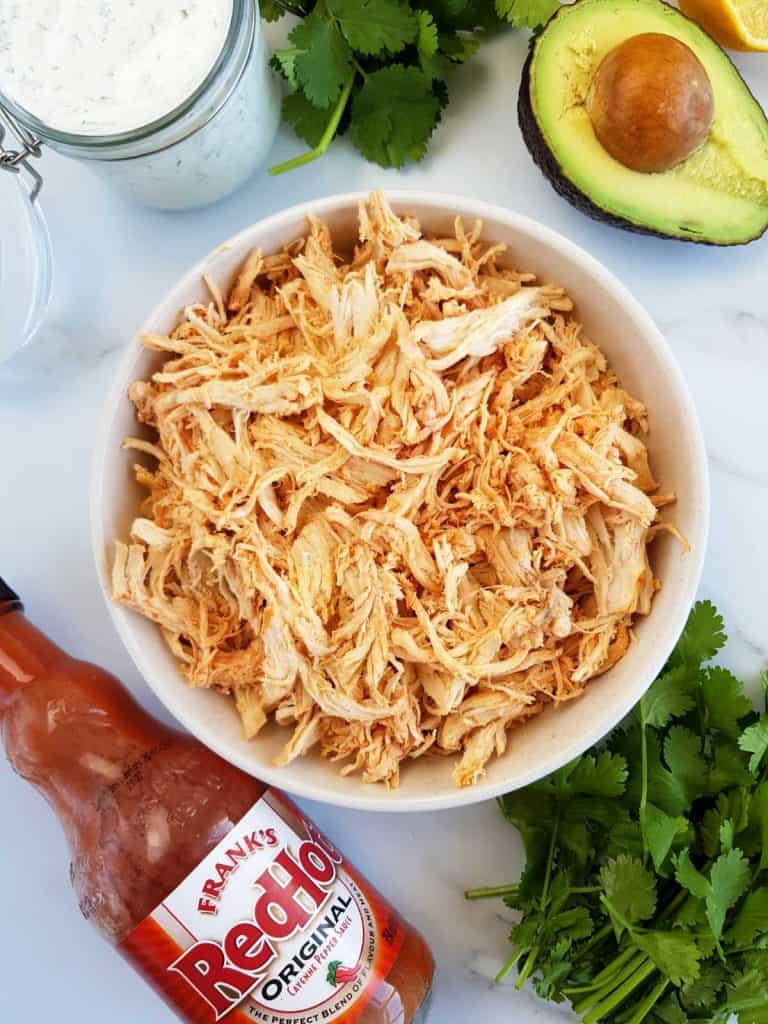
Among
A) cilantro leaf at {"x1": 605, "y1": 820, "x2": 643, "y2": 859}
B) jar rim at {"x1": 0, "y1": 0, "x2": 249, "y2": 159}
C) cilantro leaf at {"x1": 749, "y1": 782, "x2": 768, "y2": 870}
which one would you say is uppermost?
jar rim at {"x1": 0, "y1": 0, "x2": 249, "y2": 159}

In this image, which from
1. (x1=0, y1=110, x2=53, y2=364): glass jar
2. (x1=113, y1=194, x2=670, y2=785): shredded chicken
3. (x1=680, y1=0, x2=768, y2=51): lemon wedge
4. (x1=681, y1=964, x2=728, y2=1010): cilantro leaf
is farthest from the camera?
(x1=0, y1=110, x2=53, y2=364): glass jar

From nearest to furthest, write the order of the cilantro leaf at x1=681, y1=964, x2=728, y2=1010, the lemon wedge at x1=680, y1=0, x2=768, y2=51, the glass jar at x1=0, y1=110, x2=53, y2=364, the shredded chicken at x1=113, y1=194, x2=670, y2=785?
the shredded chicken at x1=113, y1=194, x2=670, y2=785
the cilantro leaf at x1=681, y1=964, x2=728, y2=1010
the lemon wedge at x1=680, y1=0, x2=768, y2=51
the glass jar at x1=0, y1=110, x2=53, y2=364

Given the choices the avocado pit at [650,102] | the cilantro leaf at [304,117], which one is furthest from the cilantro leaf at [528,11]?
the cilantro leaf at [304,117]

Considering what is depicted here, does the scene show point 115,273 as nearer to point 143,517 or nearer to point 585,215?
point 143,517

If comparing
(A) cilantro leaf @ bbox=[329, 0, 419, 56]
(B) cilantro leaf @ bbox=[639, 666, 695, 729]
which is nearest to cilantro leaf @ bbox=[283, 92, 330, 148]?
(A) cilantro leaf @ bbox=[329, 0, 419, 56]

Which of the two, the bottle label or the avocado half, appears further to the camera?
the avocado half

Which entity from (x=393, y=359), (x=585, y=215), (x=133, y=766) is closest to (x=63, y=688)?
(x=133, y=766)

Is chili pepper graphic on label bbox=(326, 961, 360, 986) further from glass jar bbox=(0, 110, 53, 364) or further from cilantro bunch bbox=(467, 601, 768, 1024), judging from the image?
glass jar bbox=(0, 110, 53, 364)
